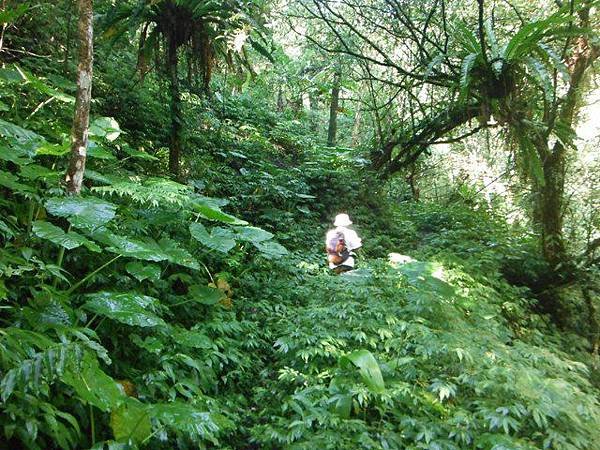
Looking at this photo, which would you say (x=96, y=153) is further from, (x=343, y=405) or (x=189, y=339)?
(x=343, y=405)

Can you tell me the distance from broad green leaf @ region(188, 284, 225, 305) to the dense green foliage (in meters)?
0.02

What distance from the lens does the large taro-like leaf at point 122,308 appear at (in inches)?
98.3

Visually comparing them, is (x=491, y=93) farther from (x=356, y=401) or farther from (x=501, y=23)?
(x=356, y=401)

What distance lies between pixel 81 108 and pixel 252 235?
1765mm

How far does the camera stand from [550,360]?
3.12m

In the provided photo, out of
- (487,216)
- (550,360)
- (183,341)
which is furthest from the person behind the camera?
(487,216)

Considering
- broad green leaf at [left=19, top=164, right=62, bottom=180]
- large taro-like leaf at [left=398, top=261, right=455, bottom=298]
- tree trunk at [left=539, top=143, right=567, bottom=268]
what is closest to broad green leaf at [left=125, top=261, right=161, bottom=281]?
broad green leaf at [left=19, top=164, right=62, bottom=180]

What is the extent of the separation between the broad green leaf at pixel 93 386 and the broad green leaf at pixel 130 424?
0.16 feet

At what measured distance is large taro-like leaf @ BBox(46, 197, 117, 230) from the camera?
2.70 m

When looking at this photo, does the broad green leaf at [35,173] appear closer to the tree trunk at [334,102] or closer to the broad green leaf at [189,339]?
the broad green leaf at [189,339]

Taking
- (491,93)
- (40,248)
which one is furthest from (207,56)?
(491,93)

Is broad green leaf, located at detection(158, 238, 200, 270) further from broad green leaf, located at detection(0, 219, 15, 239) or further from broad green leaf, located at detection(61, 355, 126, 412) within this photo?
broad green leaf, located at detection(61, 355, 126, 412)

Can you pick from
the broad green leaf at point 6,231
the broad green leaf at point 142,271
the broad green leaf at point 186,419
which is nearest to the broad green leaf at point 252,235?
the broad green leaf at point 142,271

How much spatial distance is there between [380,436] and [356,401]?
1.08 feet
